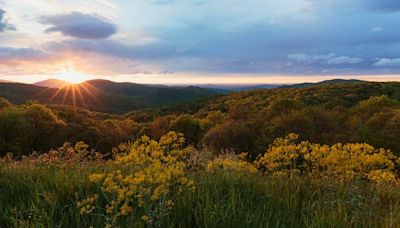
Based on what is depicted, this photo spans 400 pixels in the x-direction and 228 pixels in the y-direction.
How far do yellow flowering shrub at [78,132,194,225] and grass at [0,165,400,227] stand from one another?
0.51 ft

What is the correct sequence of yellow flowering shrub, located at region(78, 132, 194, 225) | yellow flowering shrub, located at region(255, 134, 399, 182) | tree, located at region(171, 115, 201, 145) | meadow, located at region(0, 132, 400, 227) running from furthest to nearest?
tree, located at region(171, 115, 201, 145)
yellow flowering shrub, located at region(255, 134, 399, 182)
meadow, located at region(0, 132, 400, 227)
yellow flowering shrub, located at region(78, 132, 194, 225)

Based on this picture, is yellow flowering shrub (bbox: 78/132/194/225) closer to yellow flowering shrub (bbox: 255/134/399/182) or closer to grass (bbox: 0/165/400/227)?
grass (bbox: 0/165/400/227)

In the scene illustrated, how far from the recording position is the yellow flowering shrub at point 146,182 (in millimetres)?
2609

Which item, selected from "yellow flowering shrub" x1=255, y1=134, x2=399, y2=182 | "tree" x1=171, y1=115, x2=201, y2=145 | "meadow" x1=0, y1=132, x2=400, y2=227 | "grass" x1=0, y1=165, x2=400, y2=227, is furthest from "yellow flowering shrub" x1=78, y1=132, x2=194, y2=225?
"tree" x1=171, y1=115, x2=201, y2=145

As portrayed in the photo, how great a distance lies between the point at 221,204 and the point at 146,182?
0.83 m

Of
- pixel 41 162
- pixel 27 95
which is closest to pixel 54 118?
pixel 41 162

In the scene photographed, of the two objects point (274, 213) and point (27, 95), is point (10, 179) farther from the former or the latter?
point (27, 95)

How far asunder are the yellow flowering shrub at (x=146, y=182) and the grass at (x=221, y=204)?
0.16 metres

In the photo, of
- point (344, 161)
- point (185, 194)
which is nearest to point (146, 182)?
point (185, 194)

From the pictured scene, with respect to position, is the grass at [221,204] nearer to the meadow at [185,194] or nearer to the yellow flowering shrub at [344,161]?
the meadow at [185,194]

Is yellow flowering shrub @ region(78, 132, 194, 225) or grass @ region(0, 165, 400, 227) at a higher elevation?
yellow flowering shrub @ region(78, 132, 194, 225)

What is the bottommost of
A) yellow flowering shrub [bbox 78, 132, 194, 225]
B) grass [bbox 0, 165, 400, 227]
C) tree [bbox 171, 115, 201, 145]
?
tree [bbox 171, 115, 201, 145]

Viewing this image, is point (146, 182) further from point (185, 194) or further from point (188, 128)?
point (188, 128)

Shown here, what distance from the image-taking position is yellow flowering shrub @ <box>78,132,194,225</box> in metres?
2.61
